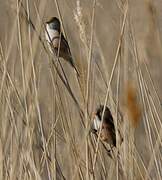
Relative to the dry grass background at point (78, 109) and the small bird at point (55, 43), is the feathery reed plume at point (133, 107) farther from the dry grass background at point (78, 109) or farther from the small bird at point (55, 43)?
the small bird at point (55, 43)

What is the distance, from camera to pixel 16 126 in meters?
2.20

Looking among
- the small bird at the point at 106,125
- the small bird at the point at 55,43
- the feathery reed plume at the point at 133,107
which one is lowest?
the small bird at the point at 106,125

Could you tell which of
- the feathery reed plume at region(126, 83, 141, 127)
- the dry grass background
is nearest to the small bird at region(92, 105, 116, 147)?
the dry grass background

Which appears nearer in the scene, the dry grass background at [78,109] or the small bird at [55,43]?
the dry grass background at [78,109]

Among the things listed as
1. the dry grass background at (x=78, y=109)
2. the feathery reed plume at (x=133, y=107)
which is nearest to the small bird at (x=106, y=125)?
the dry grass background at (x=78, y=109)

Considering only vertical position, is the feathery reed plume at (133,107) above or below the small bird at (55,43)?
below

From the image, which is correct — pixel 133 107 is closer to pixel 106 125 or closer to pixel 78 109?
A: pixel 78 109

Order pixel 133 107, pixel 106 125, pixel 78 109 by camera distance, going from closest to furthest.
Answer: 1. pixel 133 107
2. pixel 78 109
3. pixel 106 125

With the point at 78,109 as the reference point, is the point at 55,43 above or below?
above

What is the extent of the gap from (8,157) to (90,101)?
282 millimetres

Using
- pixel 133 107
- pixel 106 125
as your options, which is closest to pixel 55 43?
pixel 106 125

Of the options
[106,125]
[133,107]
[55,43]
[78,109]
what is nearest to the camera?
Answer: [133,107]

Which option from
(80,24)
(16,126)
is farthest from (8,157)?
(80,24)

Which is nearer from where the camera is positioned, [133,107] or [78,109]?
[133,107]
